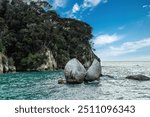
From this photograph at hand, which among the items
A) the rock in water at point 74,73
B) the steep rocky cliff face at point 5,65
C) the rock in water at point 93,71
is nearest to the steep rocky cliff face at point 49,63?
the steep rocky cliff face at point 5,65

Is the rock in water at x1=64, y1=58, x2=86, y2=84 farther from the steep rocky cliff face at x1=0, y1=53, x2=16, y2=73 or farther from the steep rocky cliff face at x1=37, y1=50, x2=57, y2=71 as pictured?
the steep rocky cliff face at x1=37, y1=50, x2=57, y2=71

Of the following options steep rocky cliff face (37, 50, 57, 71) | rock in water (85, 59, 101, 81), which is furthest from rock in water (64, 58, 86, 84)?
steep rocky cliff face (37, 50, 57, 71)

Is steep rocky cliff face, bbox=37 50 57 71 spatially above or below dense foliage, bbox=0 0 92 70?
below

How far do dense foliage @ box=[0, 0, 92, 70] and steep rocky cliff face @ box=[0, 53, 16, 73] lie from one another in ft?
5.21

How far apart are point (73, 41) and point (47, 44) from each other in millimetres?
6569

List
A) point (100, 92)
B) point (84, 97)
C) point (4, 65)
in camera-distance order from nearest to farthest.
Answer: point (84, 97), point (100, 92), point (4, 65)

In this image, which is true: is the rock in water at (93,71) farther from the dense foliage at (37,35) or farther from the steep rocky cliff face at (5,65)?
the dense foliage at (37,35)

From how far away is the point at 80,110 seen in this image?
8164 mm

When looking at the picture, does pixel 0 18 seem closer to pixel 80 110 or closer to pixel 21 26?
pixel 21 26

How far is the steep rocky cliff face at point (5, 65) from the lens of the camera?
43019mm

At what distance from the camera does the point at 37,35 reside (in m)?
50.2

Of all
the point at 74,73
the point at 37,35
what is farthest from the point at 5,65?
the point at 74,73

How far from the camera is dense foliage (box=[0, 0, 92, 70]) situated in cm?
4872

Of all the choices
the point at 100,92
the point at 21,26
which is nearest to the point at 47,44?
the point at 21,26
